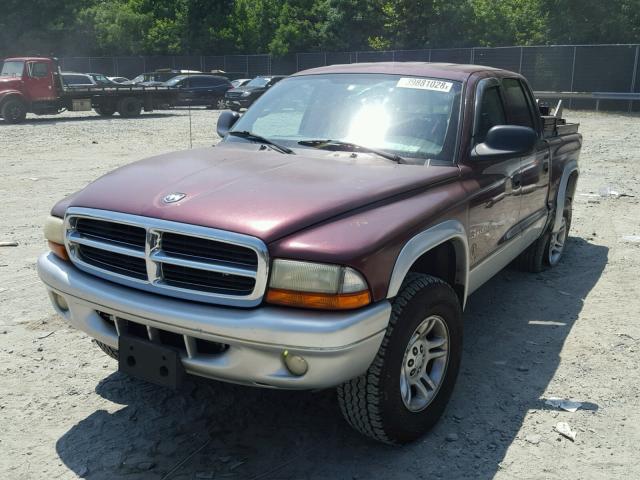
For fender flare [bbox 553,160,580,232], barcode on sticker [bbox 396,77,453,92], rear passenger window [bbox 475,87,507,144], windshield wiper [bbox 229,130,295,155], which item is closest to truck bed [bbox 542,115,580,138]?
fender flare [bbox 553,160,580,232]

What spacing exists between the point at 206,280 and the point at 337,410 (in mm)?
A: 1224

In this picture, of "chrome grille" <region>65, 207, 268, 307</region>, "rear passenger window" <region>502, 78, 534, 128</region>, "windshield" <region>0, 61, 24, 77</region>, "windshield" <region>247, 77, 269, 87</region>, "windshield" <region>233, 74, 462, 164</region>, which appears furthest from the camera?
"windshield" <region>247, 77, 269, 87</region>

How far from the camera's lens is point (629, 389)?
3.80m

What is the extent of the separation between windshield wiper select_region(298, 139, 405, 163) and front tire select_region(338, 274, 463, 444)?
2.77 feet

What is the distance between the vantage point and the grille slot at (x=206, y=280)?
2.77m

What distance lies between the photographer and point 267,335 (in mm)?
2625

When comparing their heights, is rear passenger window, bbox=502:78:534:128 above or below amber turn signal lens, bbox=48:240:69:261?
above

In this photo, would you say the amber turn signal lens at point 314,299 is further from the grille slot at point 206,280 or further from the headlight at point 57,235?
the headlight at point 57,235

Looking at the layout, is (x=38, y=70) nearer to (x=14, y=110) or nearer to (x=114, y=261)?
(x=14, y=110)

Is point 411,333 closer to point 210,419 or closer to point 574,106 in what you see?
point 210,419

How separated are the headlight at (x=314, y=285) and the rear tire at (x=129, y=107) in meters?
22.9

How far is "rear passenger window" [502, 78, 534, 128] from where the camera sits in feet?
15.8

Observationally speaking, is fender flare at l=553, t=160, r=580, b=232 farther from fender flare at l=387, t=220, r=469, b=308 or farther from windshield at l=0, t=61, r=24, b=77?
windshield at l=0, t=61, r=24, b=77

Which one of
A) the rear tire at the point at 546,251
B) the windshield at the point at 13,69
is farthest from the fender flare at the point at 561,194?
the windshield at the point at 13,69
